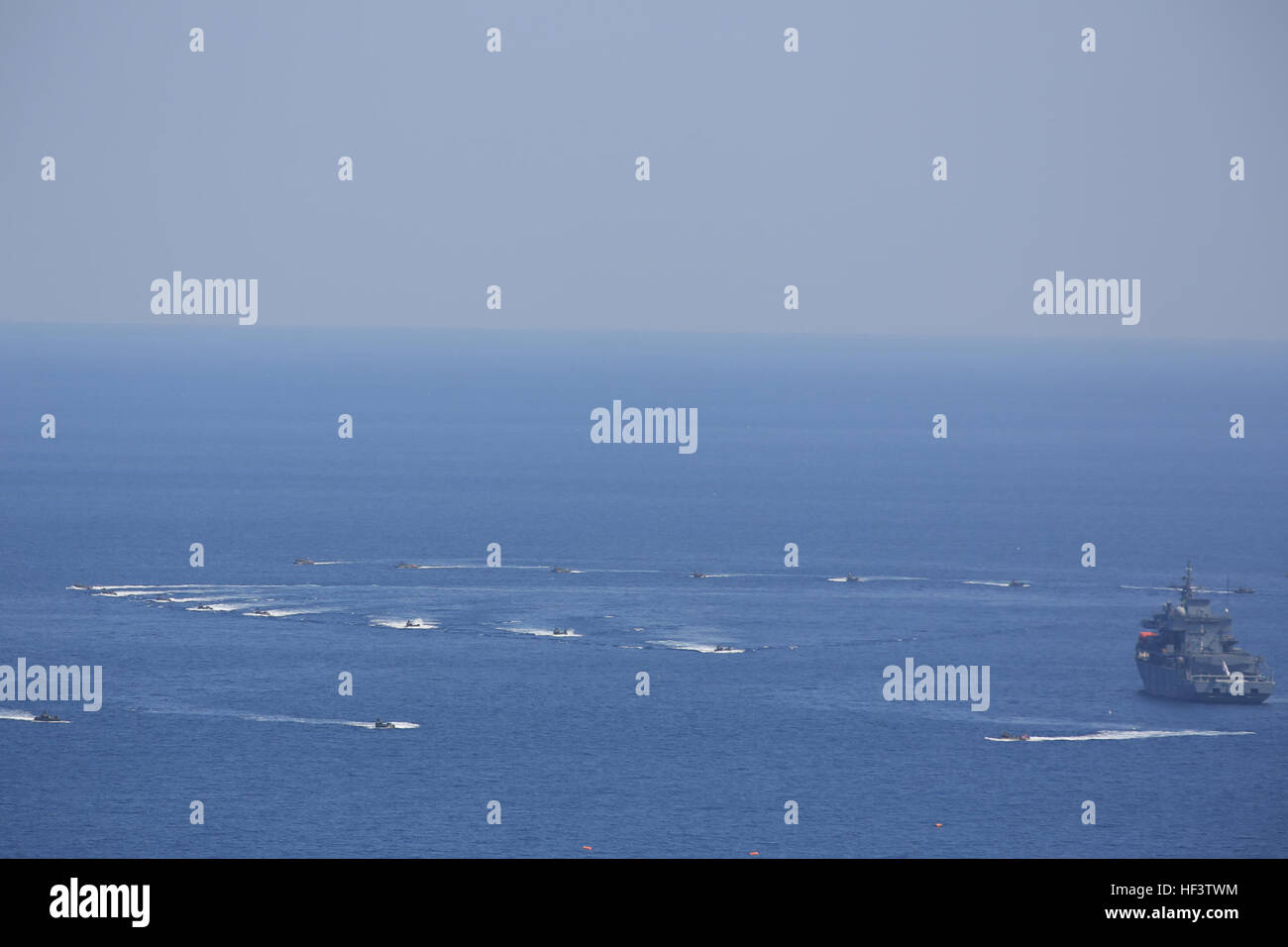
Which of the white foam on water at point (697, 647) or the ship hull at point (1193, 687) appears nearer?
the ship hull at point (1193, 687)

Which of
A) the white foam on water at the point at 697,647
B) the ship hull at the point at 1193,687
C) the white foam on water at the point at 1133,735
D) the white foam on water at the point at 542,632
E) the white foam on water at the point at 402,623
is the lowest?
the white foam on water at the point at 1133,735

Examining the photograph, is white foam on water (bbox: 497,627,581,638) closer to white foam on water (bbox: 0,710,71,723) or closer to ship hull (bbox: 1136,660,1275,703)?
white foam on water (bbox: 0,710,71,723)

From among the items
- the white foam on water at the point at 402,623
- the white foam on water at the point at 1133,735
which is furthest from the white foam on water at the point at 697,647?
the white foam on water at the point at 1133,735

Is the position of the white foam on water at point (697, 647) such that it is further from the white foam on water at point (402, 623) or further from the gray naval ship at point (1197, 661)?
the gray naval ship at point (1197, 661)

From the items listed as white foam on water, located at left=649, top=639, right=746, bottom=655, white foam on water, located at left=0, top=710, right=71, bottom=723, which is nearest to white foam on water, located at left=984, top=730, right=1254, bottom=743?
white foam on water, located at left=649, top=639, right=746, bottom=655

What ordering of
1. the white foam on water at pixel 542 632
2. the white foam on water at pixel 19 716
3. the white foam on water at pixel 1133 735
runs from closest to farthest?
the white foam on water at pixel 19 716 < the white foam on water at pixel 1133 735 < the white foam on water at pixel 542 632

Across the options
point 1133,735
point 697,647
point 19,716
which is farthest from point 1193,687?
point 19,716

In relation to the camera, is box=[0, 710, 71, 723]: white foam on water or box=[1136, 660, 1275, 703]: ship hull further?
box=[1136, 660, 1275, 703]: ship hull

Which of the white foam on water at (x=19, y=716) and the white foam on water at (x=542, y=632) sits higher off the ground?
the white foam on water at (x=542, y=632)

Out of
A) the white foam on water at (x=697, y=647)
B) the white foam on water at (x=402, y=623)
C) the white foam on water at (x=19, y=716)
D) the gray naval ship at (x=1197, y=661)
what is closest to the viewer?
the white foam on water at (x=19, y=716)
